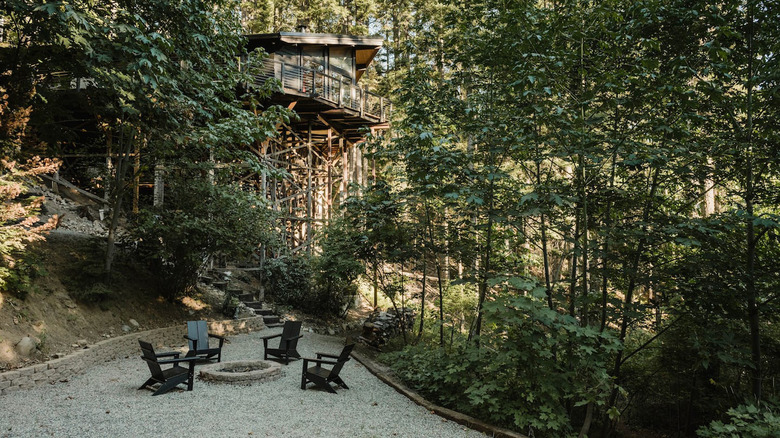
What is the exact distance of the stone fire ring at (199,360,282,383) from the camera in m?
6.45

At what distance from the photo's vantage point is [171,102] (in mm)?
7965

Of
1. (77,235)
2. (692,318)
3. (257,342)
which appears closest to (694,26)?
(692,318)

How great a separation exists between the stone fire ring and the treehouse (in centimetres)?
774

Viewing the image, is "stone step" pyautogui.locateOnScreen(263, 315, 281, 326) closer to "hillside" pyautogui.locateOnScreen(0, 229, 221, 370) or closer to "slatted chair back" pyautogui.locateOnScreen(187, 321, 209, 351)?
"hillside" pyautogui.locateOnScreen(0, 229, 221, 370)

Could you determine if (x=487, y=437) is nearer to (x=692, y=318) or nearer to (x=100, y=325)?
(x=692, y=318)

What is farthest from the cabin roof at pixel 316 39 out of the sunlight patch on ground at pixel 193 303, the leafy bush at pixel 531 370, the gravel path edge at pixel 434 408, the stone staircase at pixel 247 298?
the leafy bush at pixel 531 370

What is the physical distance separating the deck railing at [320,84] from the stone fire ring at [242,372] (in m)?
10.3

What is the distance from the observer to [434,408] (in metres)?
5.36

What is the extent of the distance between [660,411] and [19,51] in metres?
12.1

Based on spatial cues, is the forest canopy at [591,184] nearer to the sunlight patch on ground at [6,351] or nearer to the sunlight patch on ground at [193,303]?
the sunlight patch on ground at [6,351]

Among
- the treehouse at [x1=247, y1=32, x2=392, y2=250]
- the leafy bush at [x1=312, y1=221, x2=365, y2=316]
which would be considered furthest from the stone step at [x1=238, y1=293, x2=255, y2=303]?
the treehouse at [x1=247, y1=32, x2=392, y2=250]

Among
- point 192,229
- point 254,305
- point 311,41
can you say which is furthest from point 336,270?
point 311,41

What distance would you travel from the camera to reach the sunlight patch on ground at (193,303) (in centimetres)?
1037

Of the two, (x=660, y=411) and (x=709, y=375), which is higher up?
(x=709, y=375)
